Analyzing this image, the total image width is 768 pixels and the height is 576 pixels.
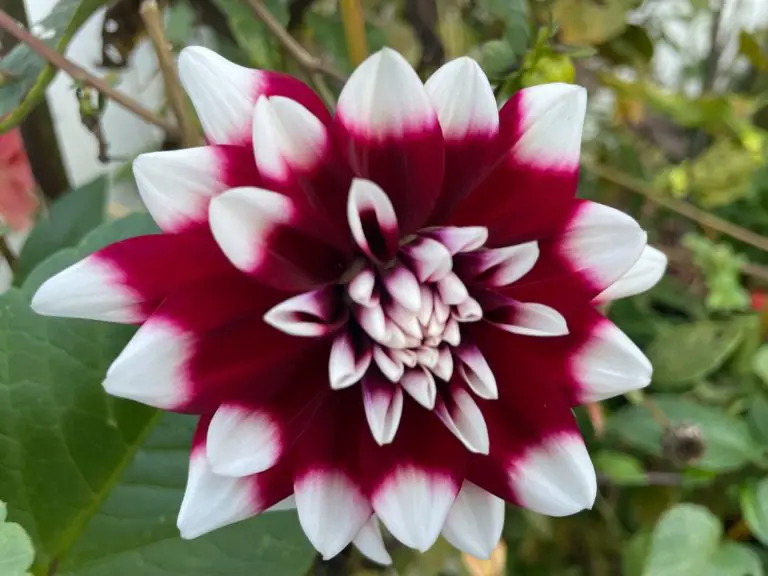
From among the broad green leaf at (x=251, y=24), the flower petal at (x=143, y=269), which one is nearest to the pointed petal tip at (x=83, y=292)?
the flower petal at (x=143, y=269)

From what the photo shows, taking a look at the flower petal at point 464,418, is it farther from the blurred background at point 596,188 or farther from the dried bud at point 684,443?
the dried bud at point 684,443

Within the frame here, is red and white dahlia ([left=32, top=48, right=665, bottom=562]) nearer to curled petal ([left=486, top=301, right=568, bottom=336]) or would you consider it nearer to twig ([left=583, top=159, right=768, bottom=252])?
curled petal ([left=486, top=301, right=568, bottom=336])

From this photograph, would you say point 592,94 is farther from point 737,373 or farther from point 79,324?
point 79,324

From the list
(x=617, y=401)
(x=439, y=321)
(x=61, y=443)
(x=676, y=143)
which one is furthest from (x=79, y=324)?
(x=676, y=143)

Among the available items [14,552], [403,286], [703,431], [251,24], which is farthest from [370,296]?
[703,431]

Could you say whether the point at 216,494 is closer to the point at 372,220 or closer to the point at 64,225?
the point at 372,220
